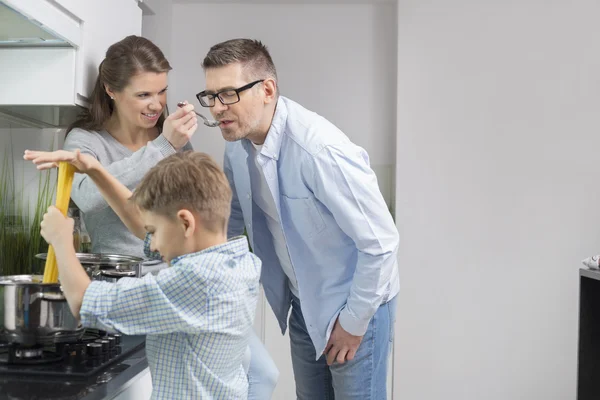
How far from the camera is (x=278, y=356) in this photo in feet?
11.6

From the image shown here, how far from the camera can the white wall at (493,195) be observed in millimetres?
3654

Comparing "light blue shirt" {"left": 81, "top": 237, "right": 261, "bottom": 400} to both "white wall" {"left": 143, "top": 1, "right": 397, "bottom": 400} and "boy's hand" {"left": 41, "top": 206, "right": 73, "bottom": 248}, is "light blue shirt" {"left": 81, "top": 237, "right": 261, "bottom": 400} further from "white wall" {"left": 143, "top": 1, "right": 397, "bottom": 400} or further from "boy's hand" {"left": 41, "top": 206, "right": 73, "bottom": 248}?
"white wall" {"left": 143, "top": 1, "right": 397, "bottom": 400}

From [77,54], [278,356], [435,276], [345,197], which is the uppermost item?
[77,54]

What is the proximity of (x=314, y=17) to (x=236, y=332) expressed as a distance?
298 cm

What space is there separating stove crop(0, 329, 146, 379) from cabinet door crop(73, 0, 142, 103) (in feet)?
2.36

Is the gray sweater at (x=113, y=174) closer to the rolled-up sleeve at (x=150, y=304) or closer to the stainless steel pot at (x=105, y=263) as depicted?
the stainless steel pot at (x=105, y=263)

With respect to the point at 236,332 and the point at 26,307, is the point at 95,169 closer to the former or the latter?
the point at 26,307

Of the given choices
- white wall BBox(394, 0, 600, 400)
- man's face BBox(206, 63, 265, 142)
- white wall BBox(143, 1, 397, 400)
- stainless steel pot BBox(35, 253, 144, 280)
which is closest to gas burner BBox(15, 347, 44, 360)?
stainless steel pot BBox(35, 253, 144, 280)

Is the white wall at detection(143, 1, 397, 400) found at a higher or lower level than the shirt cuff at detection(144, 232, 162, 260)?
higher

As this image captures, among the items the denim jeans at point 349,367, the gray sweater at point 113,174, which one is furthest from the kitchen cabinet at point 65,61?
the denim jeans at point 349,367

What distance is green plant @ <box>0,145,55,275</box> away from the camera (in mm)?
2160

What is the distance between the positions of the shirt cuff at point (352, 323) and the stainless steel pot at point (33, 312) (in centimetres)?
77

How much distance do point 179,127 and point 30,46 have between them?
17.6 inches

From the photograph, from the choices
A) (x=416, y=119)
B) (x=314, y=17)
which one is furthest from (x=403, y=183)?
(x=314, y=17)
